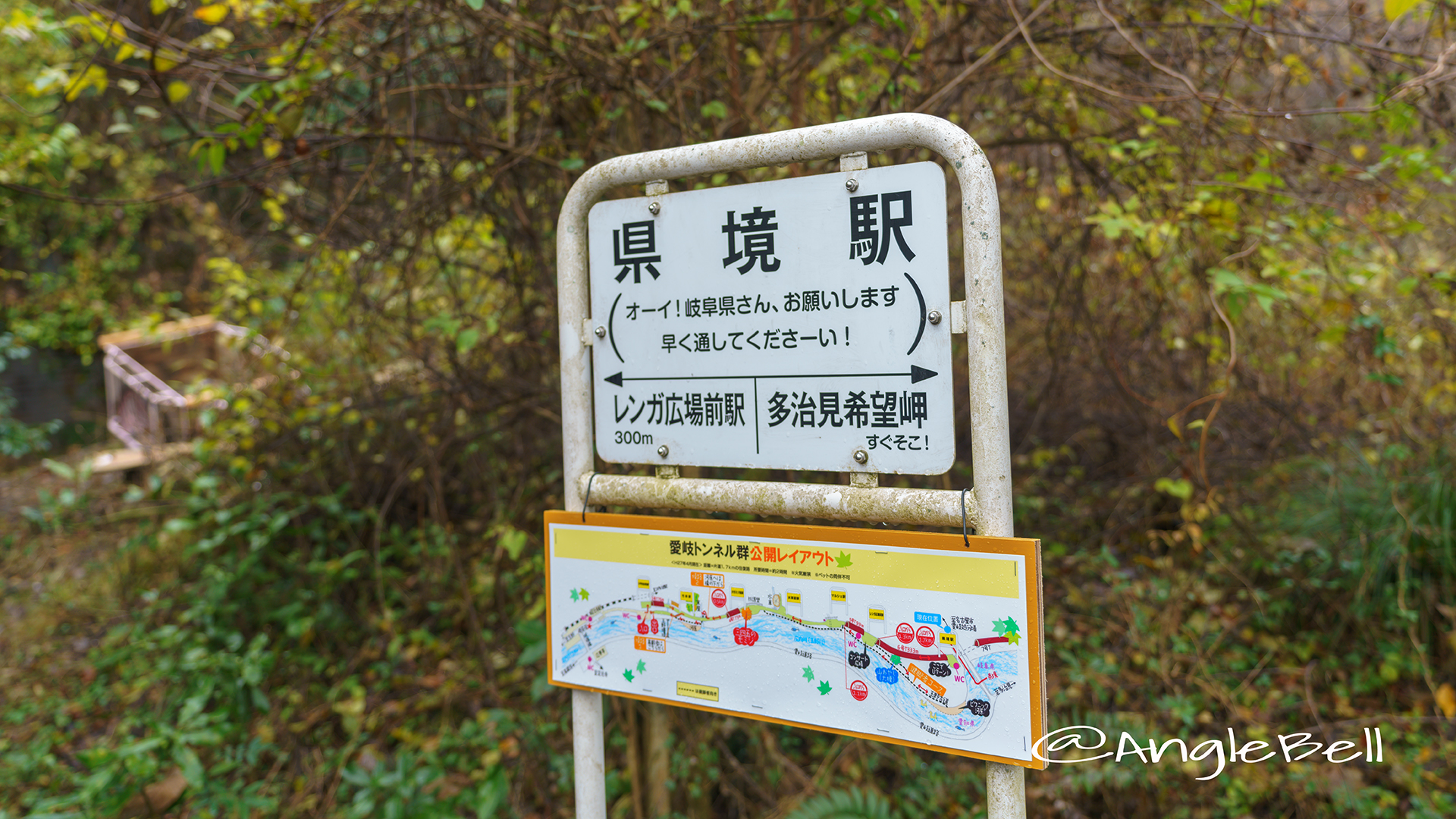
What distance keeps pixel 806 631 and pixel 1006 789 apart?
44 cm

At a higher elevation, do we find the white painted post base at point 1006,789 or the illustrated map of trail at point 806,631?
the illustrated map of trail at point 806,631

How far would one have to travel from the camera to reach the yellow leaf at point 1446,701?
10.5ft

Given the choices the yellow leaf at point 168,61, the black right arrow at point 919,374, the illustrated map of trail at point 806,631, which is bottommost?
the illustrated map of trail at point 806,631

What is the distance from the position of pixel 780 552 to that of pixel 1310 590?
352 cm

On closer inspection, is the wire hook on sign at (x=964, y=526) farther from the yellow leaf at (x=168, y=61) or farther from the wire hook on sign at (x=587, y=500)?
the yellow leaf at (x=168, y=61)

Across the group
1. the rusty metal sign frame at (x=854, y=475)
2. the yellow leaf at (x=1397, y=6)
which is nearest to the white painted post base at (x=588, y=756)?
the rusty metal sign frame at (x=854, y=475)

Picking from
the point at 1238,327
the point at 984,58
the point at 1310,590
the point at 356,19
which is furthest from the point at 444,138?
the point at 1310,590

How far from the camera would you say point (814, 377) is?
63.2 inches

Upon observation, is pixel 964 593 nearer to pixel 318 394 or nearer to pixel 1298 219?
pixel 1298 219

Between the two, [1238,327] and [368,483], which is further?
[368,483]

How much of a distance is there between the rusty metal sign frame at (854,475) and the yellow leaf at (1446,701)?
9.47 feet

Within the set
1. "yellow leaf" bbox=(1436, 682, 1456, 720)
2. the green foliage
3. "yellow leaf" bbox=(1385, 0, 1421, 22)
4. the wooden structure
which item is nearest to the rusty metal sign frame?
the green foliage

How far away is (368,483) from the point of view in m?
4.37

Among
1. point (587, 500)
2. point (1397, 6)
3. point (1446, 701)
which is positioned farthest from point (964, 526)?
point (1446, 701)
